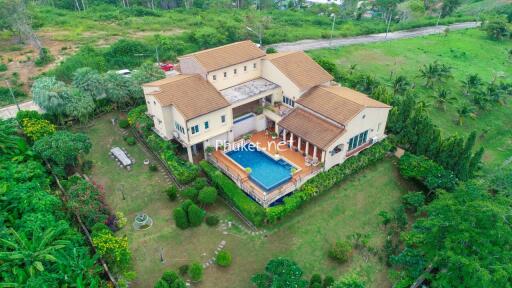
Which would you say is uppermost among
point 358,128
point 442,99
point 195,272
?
point 358,128

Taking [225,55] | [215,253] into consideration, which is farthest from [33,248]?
[225,55]

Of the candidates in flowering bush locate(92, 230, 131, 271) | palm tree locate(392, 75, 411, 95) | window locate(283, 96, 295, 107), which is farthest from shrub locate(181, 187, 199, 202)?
palm tree locate(392, 75, 411, 95)

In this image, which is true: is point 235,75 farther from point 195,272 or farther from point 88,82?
point 195,272

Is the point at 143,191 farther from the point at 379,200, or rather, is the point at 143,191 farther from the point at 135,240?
the point at 379,200

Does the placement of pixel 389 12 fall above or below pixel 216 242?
above

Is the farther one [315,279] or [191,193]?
[191,193]

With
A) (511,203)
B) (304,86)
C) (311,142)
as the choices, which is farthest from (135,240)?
(511,203)
